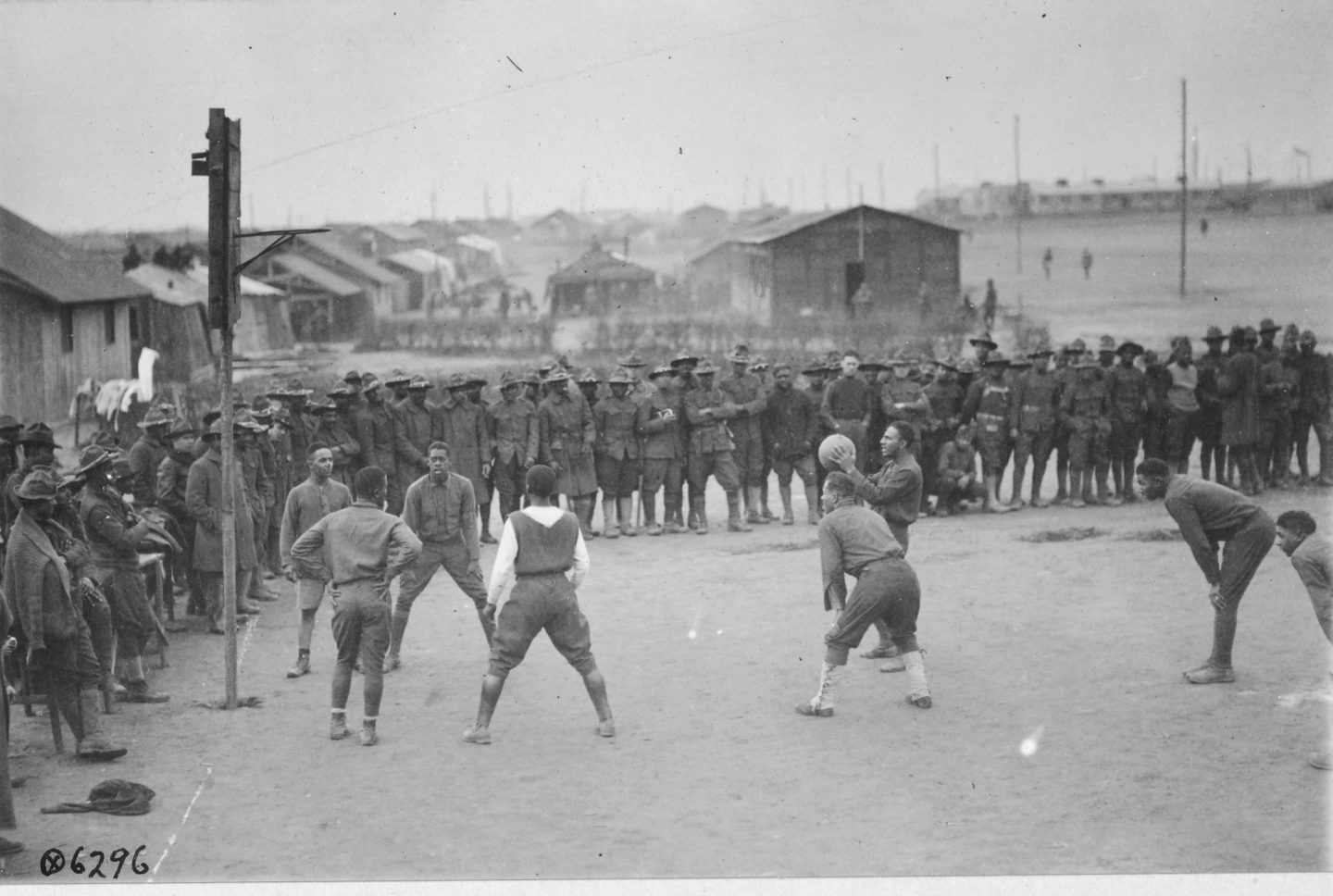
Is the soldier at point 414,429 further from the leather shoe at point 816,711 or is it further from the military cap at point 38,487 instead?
the leather shoe at point 816,711

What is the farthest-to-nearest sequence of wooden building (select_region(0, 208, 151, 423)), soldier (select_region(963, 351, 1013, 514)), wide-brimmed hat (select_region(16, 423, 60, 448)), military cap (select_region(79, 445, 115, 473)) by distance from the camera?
wooden building (select_region(0, 208, 151, 423))
soldier (select_region(963, 351, 1013, 514))
wide-brimmed hat (select_region(16, 423, 60, 448))
military cap (select_region(79, 445, 115, 473))

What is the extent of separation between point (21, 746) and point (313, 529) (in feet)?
7.16

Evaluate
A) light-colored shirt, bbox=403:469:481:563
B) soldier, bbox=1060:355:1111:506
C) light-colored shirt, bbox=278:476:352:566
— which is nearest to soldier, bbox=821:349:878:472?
soldier, bbox=1060:355:1111:506

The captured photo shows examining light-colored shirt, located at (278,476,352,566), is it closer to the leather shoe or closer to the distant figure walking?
the leather shoe

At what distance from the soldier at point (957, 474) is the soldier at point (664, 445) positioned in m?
2.91

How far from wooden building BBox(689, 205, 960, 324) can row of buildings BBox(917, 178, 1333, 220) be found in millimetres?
1298

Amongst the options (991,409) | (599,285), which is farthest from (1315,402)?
(599,285)

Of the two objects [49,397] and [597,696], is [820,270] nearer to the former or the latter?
[49,397]

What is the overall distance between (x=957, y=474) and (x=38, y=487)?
1007 centimetres

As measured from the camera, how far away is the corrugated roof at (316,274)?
36781 mm

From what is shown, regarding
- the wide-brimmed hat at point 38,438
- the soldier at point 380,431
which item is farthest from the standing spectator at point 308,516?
the soldier at point 380,431

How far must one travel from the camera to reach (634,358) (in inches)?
645

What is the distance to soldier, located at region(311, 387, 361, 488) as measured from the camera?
13.8m

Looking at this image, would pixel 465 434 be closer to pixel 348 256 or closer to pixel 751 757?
pixel 751 757
